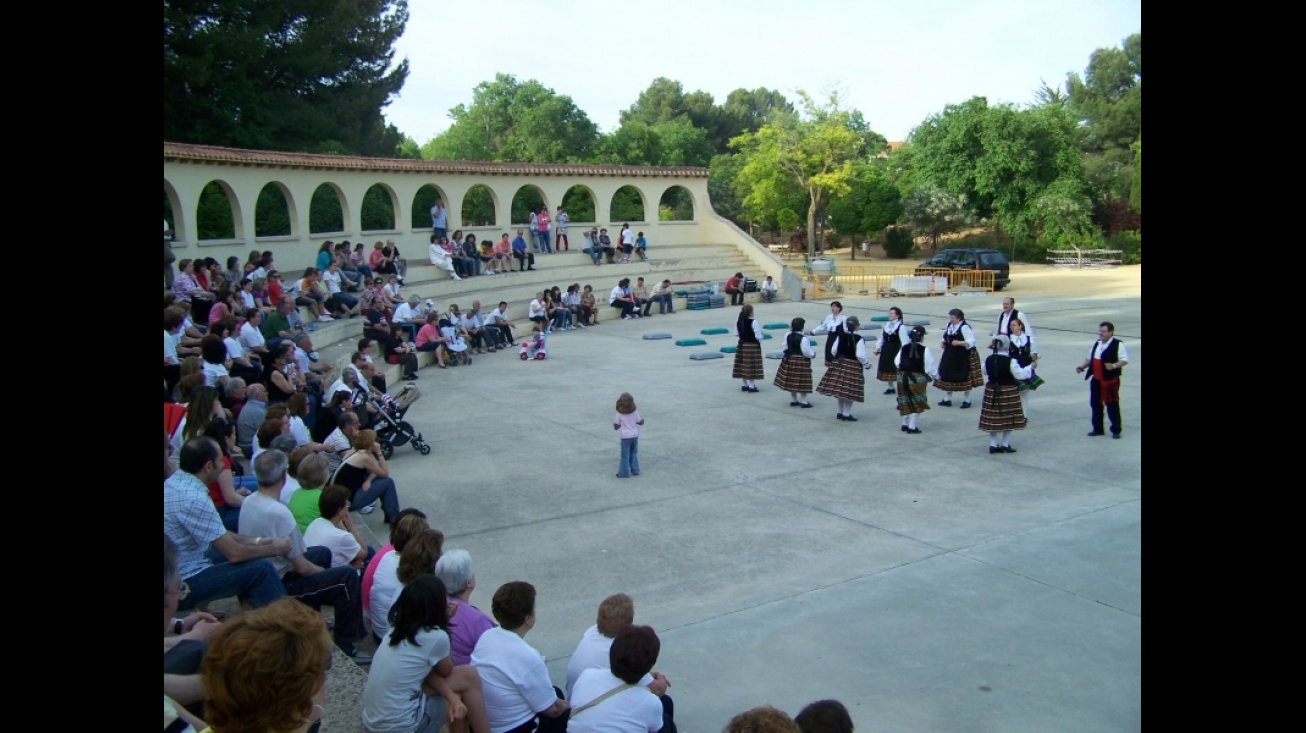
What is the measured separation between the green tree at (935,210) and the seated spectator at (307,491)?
41212 millimetres

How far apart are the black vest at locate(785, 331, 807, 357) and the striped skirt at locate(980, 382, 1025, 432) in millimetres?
3311

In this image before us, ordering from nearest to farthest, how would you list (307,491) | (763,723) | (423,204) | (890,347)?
(763,723)
(307,491)
(890,347)
(423,204)

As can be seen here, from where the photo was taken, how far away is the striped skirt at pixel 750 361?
50.6 ft

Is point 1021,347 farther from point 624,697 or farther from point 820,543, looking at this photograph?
point 624,697

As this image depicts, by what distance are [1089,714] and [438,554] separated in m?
3.59

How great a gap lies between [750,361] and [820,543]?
7.16 meters

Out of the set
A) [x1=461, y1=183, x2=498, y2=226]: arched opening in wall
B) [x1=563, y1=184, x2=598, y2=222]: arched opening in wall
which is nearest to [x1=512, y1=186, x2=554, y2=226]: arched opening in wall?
[x1=461, y1=183, x2=498, y2=226]: arched opening in wall

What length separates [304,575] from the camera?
19.6ft

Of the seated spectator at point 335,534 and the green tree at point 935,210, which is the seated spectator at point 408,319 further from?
the green tree at point 935,210

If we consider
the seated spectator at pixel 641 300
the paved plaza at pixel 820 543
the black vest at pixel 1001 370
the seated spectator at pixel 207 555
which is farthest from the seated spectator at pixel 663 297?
the seated spectator at pixel 207 555

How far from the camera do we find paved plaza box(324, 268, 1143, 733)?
580 centimetres

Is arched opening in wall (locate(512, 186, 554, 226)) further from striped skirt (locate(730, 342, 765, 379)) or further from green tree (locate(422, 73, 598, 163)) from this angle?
striped skirt (locate(730, 342, 765, 379))

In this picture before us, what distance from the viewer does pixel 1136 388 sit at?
1552cm

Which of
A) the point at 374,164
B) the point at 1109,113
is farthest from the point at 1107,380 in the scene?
the point at 1109,113
